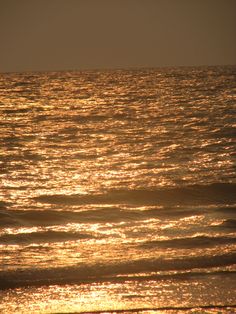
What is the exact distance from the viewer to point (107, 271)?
394 inches

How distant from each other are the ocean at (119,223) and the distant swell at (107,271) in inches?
0.5

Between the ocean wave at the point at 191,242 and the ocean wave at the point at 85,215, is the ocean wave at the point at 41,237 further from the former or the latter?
the ocean wave at the point at 191,242

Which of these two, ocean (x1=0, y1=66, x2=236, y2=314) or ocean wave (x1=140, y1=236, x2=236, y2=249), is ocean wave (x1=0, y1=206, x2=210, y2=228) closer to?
ocean (x1=0, y1=66, x2=236, y2=314)

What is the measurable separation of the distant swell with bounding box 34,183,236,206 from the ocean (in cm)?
3

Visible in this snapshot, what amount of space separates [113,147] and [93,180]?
8.55 meters

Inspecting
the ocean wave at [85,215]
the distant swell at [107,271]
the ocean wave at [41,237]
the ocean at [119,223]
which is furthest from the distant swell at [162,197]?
the distant swell at [107,271]

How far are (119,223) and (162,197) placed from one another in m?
3.26

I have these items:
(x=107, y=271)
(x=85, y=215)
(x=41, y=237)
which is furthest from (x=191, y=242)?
(x=85, y=215)

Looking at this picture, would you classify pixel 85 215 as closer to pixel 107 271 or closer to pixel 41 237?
pixel 41 237

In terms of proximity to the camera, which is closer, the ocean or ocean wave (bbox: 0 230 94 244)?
the ocean

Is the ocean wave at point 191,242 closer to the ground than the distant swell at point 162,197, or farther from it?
farther from it

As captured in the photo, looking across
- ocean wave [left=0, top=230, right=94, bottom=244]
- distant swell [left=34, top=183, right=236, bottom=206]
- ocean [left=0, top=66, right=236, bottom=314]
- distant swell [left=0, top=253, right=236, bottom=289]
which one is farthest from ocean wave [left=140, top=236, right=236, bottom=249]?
distant swell [left=34, top=183, right=236, bottom=206]

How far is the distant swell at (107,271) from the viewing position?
378 inches

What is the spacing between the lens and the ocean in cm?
880
